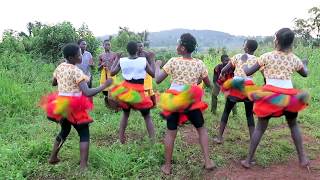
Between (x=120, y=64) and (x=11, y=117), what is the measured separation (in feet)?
10.8

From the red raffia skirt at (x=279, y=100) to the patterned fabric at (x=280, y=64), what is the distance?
155mm

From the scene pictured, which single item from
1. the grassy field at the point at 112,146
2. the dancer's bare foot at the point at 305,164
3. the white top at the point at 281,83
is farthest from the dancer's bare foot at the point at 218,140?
the white top at the point at 281,83

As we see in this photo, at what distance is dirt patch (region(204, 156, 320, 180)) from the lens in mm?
5074

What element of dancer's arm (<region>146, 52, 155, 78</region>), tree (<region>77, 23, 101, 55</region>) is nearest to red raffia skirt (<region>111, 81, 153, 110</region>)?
dancer's arm (<region>146, 52, 155, 78</region>)

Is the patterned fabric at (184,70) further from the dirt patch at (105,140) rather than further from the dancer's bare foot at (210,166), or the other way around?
the dirt patch at (105,140)

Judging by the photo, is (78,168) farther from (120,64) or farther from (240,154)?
(240,154)

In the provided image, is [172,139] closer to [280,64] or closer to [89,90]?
[89,90]

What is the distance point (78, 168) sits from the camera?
5.24 meters

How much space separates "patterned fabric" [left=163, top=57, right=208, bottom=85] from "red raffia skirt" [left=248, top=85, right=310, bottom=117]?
80cm

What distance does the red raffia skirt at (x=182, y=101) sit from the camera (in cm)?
502

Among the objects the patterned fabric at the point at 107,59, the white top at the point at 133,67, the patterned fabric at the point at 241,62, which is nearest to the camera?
the patterned fabric at the point at 241,62

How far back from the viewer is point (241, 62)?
590 centimetres

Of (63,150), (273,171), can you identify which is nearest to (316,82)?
(273,171)

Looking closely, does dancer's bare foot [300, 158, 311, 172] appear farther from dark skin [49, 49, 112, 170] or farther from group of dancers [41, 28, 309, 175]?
dark skin [49, 49, 112, 170]
